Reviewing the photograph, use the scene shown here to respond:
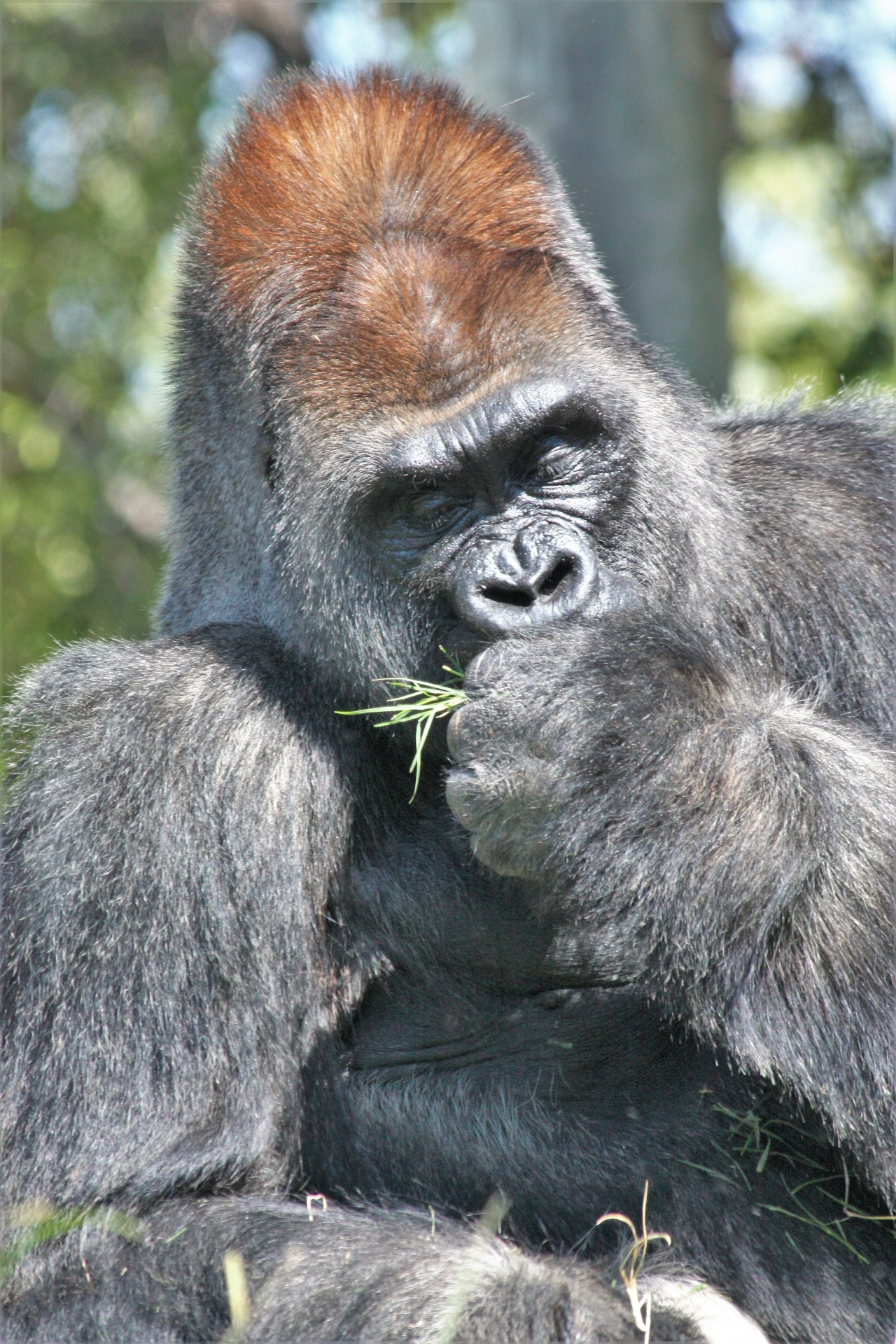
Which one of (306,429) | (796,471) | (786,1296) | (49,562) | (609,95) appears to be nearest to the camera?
(786,1296)

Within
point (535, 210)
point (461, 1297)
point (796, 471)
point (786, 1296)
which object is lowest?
point (786, 1296)

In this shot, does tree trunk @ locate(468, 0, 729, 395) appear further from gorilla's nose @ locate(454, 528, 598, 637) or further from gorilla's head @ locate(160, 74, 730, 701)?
gorilla's nose @ locate(454, 528, 598, 637)

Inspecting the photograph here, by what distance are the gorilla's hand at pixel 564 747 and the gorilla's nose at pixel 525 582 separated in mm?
137

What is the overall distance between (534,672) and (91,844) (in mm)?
928

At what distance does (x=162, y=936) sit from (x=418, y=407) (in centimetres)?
114

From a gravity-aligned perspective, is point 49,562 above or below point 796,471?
above

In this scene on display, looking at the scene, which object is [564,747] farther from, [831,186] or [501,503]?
[831,186]

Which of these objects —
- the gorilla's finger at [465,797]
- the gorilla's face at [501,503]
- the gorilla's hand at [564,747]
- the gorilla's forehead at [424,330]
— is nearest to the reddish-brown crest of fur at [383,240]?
the gorilla's forehead at [424,330]

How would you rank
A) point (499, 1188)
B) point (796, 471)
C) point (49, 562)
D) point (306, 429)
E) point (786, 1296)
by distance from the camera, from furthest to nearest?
point (49, 562) → point (796, 471) → point (306, 429) → point (499, 1188) → point (786, 1296)

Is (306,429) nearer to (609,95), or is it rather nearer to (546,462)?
(546,462)

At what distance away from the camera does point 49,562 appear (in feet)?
24.6

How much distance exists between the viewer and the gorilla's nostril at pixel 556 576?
2.59 m

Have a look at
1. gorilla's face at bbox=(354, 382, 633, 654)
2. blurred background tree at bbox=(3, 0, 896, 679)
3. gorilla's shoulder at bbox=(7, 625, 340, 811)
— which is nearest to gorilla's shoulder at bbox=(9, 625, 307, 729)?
gorilla's shoulder at bbox=(7, 625, 340, 811)

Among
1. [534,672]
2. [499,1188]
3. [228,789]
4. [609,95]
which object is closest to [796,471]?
[534,672]
